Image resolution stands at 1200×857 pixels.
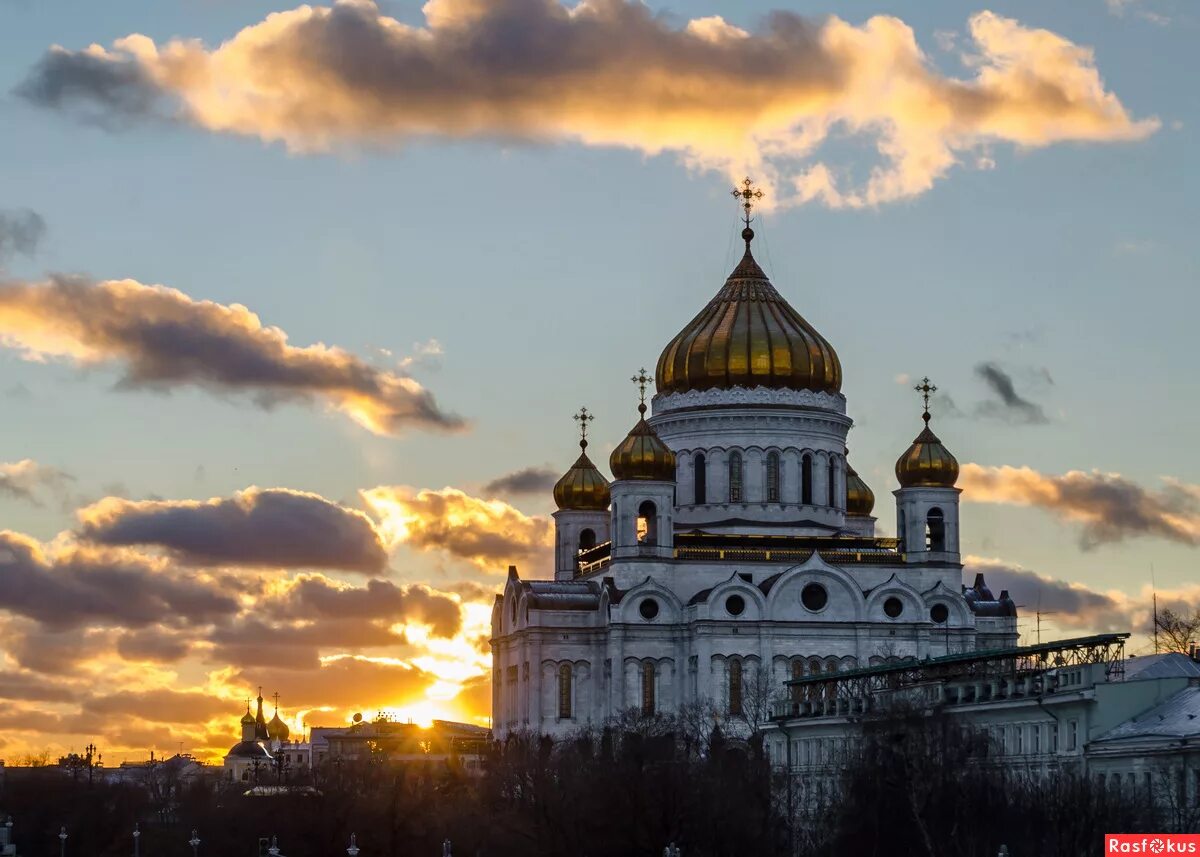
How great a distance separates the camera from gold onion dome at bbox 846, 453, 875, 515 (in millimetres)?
93750

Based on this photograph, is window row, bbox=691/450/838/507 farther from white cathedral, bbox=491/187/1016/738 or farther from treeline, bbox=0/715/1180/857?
treeline, bbox=0/715/1180/857

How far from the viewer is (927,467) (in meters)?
86.6

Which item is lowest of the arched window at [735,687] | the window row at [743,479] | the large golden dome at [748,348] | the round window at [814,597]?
the arched window at [735,687]

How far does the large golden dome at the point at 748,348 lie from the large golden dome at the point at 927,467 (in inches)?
138

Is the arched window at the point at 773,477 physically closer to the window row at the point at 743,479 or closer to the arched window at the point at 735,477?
the window row at the point at 743,479

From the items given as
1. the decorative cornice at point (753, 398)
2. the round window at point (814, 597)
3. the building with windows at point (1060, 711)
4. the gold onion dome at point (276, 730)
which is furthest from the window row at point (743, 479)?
the gold onion dome at point (276, 730)

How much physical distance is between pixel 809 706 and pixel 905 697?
23.8ft

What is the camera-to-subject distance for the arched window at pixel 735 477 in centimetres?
8700

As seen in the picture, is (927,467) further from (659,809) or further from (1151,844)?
(1151,844)

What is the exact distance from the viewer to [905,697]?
65.8m

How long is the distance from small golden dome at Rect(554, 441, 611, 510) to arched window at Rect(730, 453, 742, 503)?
5692mm

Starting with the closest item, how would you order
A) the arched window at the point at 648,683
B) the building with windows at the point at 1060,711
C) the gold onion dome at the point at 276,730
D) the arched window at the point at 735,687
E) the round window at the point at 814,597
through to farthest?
the building with windows at the point at 1060,711
the arched window at the point at 735,687
the arched window at the point at 648,683
the round window at the point at 814,597
the gold onion dome at the point at 276,730

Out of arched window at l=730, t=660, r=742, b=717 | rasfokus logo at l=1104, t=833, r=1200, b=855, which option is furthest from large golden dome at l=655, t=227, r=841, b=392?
rasfokus logo at l=1104, t=833, r=1200, b=855

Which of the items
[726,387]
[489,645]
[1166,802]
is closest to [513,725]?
[489,645]
